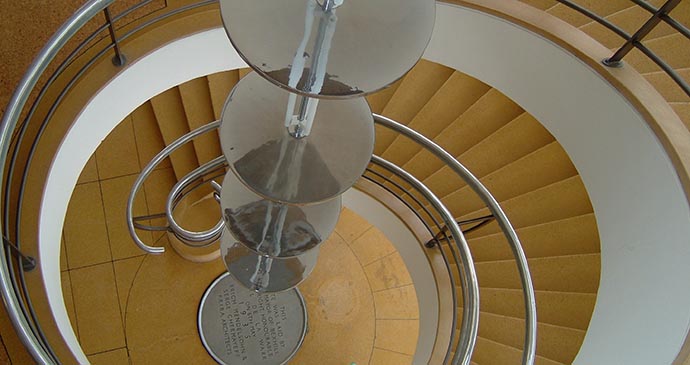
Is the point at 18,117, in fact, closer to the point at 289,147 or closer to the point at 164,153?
the point at 164,153

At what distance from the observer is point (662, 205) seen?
340 cm

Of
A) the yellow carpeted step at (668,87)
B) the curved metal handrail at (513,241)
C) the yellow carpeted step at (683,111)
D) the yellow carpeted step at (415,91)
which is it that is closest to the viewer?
the curved metal handrail at (513,241)

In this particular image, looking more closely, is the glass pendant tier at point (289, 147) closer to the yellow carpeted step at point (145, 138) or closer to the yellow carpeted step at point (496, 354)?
the yellow carpeted step at point (496, 354)

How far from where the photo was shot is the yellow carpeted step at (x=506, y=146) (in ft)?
16.4

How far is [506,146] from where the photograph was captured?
502cm

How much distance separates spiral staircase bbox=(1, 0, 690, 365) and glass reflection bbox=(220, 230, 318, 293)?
174cm

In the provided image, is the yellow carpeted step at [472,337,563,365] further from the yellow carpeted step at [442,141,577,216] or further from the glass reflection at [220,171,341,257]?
the glass reflection at [220,171,341,257]

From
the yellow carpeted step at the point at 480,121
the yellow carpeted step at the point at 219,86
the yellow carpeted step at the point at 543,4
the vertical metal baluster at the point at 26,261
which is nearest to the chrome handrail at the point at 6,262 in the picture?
the vertical metal baluster at the point at 26,261

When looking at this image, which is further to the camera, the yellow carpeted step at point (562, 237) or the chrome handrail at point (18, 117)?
the yellow carpeted step at point (562, 237)

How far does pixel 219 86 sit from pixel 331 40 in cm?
422

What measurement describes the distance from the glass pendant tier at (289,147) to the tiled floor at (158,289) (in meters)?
4.26

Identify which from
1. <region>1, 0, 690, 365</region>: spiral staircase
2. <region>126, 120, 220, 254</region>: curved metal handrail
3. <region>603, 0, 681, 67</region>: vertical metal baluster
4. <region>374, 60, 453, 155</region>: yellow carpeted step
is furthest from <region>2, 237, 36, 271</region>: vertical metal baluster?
<region>603, 0, 681, 67</region>: vertical metal baluster

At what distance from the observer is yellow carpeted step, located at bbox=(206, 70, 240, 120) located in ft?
16.9

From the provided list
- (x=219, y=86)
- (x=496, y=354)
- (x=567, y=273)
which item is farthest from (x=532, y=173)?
(x=219, y=86)
